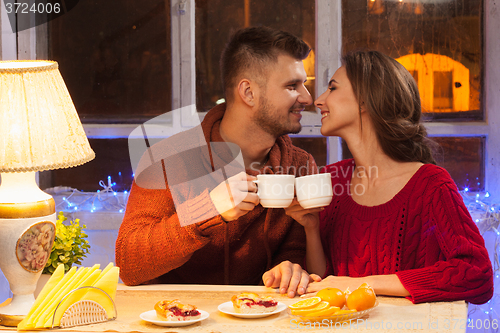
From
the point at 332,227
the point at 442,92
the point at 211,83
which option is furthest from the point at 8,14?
the point at 442,92

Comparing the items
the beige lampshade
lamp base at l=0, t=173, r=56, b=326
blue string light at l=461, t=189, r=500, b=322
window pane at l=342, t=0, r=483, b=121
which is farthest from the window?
lamp base at l=0, t=173, r=56, b=326

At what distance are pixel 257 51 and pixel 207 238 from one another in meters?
0.90

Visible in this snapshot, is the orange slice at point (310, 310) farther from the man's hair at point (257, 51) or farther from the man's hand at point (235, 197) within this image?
the man's hair at point (257, 51)

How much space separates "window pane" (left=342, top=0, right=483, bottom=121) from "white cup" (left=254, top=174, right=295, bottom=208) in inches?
65.4

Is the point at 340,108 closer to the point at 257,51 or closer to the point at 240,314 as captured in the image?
the point at 257,51

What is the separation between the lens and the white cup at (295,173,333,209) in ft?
4.15

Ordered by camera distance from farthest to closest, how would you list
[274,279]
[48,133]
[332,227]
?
[332,227] < [274,279] < [48,133]

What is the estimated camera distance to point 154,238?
4.71 feet

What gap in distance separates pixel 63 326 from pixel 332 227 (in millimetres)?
972

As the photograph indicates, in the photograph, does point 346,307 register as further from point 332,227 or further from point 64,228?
point 64,228

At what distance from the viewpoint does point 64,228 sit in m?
1.37

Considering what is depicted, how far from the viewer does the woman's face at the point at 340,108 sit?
1691mm

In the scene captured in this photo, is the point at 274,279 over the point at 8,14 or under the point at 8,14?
under

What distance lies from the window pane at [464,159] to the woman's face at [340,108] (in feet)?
3.81
